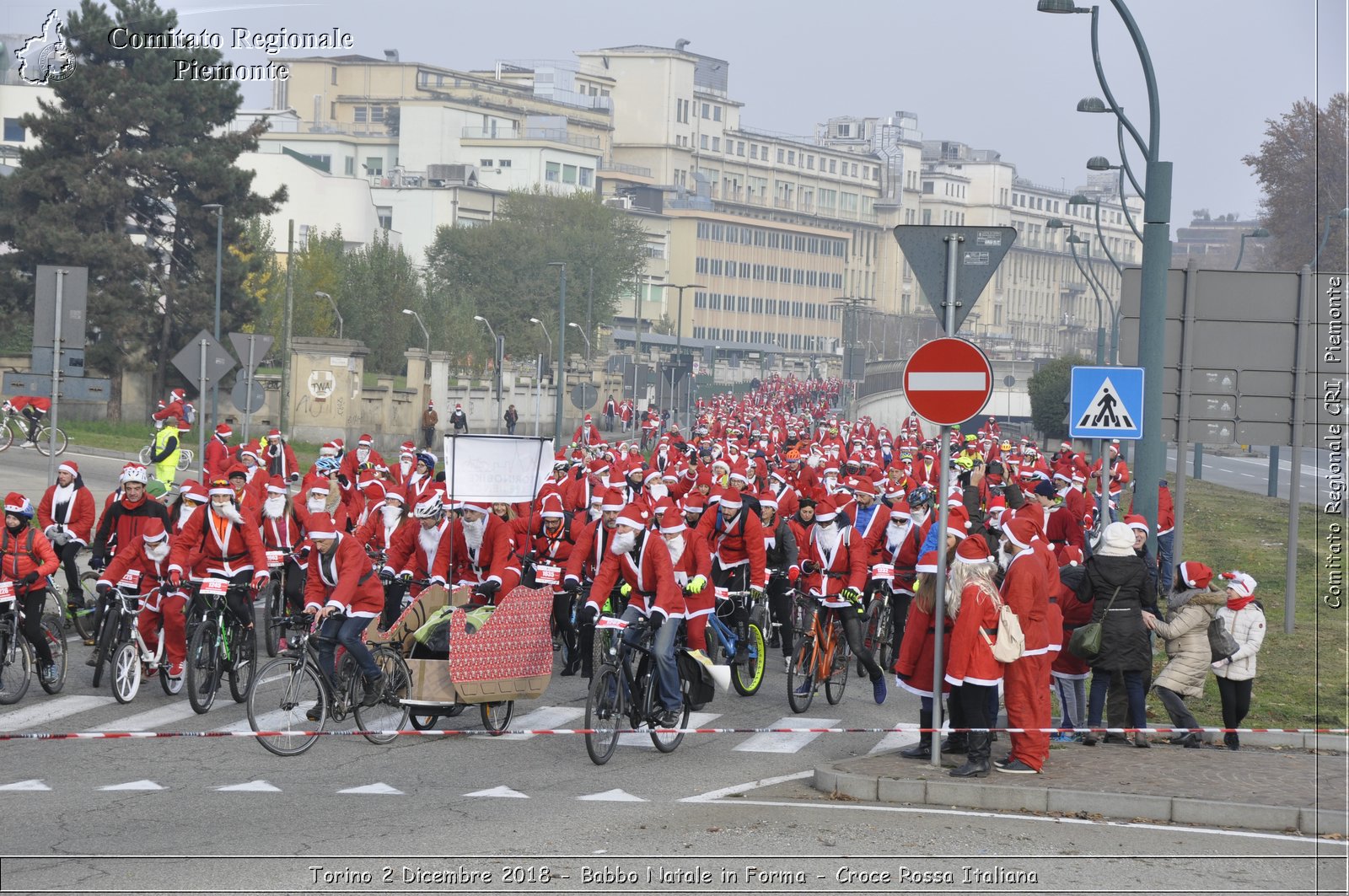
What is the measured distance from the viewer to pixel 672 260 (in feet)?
444

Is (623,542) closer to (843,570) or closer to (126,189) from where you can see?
(843,570)

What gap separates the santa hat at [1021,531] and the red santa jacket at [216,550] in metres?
5.45

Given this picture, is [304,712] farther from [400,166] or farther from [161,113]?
[400,166]

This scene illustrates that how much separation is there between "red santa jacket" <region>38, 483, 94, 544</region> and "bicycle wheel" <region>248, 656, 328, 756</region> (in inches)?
231

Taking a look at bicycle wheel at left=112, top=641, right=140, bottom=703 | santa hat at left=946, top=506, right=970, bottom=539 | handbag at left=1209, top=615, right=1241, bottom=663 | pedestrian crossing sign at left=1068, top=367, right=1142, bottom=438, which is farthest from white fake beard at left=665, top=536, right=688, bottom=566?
pedestrian crossing sign at left=1068, top=367, right=1142, bottom=438

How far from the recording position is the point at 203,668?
13.6 meters

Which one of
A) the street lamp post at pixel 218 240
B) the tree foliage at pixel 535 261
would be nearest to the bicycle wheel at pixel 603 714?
the street lamp post at pixel 218 240

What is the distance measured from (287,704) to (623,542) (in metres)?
2.41

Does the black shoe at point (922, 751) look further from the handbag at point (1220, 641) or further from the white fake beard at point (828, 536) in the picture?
the white fake beard at point (828, 536)

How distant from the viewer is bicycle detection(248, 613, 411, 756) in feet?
38.9

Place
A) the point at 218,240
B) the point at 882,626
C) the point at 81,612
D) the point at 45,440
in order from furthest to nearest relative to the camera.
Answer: the point at 218,240
the point at 45,440
the point at 81,612
the point at 882,626

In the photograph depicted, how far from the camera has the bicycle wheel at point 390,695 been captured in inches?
487

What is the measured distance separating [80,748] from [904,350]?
107 metres

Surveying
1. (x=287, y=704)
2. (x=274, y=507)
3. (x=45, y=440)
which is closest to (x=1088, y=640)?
(x=287, y=704)
